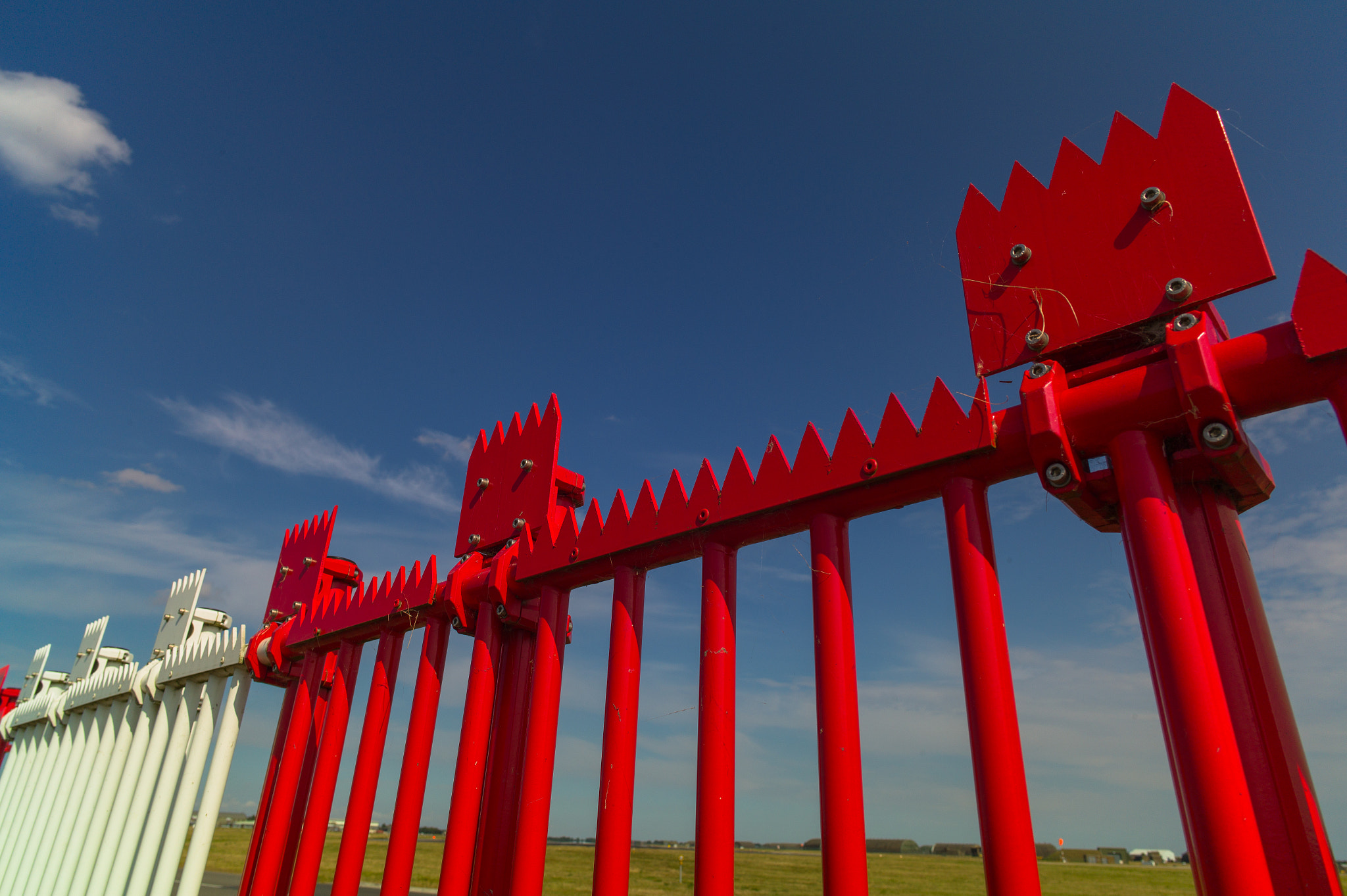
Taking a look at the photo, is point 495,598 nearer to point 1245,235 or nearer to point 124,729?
point 1245,235

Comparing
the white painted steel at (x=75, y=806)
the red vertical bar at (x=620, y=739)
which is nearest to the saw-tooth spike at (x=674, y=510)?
the red vertical bar at (x=620, y=739)

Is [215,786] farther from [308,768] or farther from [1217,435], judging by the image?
[1217,435]

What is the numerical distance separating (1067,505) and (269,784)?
9811 millimetres

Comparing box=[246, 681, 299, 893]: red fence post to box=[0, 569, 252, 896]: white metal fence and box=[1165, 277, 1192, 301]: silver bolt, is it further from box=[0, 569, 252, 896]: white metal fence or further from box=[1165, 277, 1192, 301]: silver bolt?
box=[1165, 277, 1192, 301]: silver bolt

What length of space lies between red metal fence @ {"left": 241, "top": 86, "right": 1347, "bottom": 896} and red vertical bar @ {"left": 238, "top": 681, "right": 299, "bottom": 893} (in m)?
3.45

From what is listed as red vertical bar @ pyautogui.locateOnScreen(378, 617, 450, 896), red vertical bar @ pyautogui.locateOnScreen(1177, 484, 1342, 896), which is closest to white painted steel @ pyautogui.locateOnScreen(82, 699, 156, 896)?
red vertical bar @ pyautogui.locateOnScreen(378, 617, 450, 896)

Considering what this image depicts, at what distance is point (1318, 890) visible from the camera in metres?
3.12

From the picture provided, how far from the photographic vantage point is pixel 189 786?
31.3 ft

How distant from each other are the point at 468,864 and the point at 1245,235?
7.02m

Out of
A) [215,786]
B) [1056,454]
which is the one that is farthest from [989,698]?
[215,786]

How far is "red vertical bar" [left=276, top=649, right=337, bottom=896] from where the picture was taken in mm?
8320

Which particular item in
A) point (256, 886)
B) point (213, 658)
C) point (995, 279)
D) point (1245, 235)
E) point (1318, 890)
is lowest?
point (256, 886)

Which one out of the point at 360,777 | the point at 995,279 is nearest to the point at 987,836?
the point at 995,279

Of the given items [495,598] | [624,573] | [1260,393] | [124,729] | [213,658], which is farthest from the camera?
[124,729]
